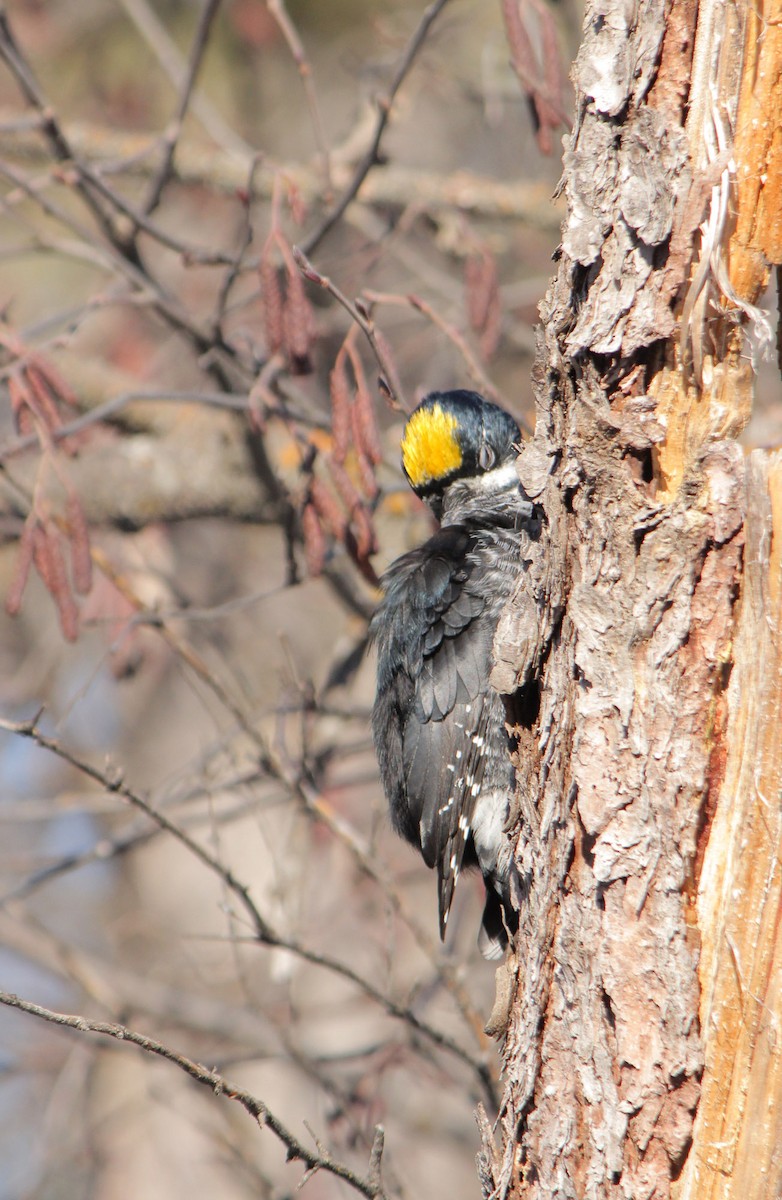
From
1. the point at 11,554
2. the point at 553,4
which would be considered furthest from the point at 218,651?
the point at 553,4

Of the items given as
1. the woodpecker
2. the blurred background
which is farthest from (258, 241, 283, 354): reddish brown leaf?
the woodpecker

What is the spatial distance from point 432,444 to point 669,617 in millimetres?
1619

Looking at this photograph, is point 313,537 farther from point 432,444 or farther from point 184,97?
point 184,97

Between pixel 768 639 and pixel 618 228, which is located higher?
pixel 618 228

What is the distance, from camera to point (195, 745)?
6148mm

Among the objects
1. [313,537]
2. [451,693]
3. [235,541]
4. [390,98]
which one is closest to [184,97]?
[390,98]

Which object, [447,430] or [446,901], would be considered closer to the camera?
[446,901]

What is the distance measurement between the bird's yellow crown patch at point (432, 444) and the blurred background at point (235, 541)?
173 millimetres

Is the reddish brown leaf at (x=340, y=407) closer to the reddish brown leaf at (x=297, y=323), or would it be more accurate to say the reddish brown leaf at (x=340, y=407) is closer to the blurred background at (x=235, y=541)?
the blurred background at (x=235, y=541)

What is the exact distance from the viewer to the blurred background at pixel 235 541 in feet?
9.71

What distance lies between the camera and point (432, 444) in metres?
3.17

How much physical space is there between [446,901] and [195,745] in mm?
3506

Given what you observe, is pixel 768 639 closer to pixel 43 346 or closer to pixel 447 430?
pixel 447 430

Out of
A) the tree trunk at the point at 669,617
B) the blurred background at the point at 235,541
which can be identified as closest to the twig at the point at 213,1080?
the blurred background at the point at 235,541
